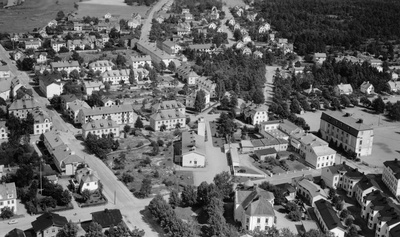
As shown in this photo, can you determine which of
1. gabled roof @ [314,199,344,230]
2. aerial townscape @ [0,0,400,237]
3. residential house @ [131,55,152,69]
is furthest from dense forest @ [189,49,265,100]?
gabled roof @ [314,199,344,230]

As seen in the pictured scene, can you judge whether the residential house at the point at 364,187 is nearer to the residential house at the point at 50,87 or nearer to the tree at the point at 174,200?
the tree at the point at 174,200

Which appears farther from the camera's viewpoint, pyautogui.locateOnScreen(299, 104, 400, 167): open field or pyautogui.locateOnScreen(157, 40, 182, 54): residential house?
pyautogui.locateOnScreen(157, 40, 182, 54): residential house

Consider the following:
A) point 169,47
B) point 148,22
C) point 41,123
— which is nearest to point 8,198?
point 41,123

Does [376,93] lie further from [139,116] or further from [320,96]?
[139,116]

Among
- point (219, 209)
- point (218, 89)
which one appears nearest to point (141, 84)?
point (218, 89)

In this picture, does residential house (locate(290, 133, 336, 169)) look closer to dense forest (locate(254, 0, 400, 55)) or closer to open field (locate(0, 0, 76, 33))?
dense forest (locate(254, 0, 400, 55))

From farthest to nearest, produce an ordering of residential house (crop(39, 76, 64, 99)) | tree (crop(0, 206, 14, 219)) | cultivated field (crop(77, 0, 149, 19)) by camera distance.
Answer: cultivated field (crop(77, 0, 149, 19)) → residential house (crop(39, 76, 64, 99)) → tree (crop(0, 206, 14, 219))

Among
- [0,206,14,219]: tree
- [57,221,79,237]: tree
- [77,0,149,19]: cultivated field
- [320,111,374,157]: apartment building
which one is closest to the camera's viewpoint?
[57,221,79,237]: tree
